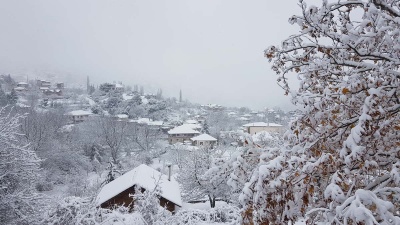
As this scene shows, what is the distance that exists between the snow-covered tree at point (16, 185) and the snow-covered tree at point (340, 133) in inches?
413

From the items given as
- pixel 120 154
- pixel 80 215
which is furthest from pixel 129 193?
pixel 120 154

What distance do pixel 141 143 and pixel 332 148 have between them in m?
50.1

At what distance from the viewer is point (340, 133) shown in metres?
3.40

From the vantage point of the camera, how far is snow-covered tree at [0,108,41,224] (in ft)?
34.2

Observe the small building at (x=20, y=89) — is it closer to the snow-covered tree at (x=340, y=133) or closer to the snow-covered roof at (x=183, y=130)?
the snow-covered roof at (x=183, y=130)

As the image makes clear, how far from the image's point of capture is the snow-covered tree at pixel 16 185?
1041 centimetres

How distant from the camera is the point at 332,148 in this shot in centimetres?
353

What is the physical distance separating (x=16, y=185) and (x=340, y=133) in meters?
12.2

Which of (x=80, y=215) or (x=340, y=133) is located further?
(x=80, y=215)

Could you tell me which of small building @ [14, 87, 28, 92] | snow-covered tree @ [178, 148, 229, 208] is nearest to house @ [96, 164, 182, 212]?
snow-covered tree @ [178, 148, 229, 208]

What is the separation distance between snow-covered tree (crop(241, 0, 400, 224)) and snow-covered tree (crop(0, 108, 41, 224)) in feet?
34.4

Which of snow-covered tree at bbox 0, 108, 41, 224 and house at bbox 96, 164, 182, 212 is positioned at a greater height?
snow-covered tree at bbox 0, 108, 41, 224

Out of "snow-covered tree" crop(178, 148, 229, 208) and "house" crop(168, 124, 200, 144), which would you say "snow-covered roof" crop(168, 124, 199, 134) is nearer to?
"house" crop(168, 124, 200, 144)

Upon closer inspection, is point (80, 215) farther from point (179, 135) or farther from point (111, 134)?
point (179, 135)
